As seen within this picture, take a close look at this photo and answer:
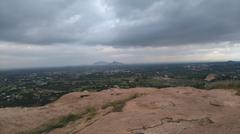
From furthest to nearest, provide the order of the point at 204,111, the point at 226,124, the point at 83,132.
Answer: the point at 204,111 < the point at 83,132 < the point at 226,124

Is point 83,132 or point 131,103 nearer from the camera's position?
point 83,132

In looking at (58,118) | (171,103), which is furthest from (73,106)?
(171,103)

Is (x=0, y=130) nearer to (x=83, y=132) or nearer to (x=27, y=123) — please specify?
(x=27, y=123)

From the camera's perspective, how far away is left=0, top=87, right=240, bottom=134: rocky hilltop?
9.58 m

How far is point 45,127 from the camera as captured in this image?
15.3 metres

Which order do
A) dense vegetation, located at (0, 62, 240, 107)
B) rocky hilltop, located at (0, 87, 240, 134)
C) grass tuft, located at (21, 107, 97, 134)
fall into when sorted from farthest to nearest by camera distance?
dense vegetation, located at (0, 62, 240, 107)
grass tuft, located at (21, 107, 97, 134)
rocky hilltop, located at (0, 87, 240, 134)

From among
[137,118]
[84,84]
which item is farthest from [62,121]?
[84,84]

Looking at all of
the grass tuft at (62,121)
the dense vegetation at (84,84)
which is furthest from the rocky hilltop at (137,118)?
the dense vegetation at (84,84)

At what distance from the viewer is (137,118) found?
36.2 feet

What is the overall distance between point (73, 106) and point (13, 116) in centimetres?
370

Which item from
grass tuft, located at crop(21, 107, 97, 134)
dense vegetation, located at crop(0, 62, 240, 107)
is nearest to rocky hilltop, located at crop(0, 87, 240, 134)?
grass tuft, located at crop(21, 107, 97, 134)

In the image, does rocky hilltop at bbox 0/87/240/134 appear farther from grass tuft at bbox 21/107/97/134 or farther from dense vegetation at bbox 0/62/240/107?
dense vegetation at bbox 0/62/240/107

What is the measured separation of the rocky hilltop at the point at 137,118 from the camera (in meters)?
9.58

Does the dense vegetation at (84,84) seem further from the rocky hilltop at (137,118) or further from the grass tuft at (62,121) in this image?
the grass tuft at (62,121)
